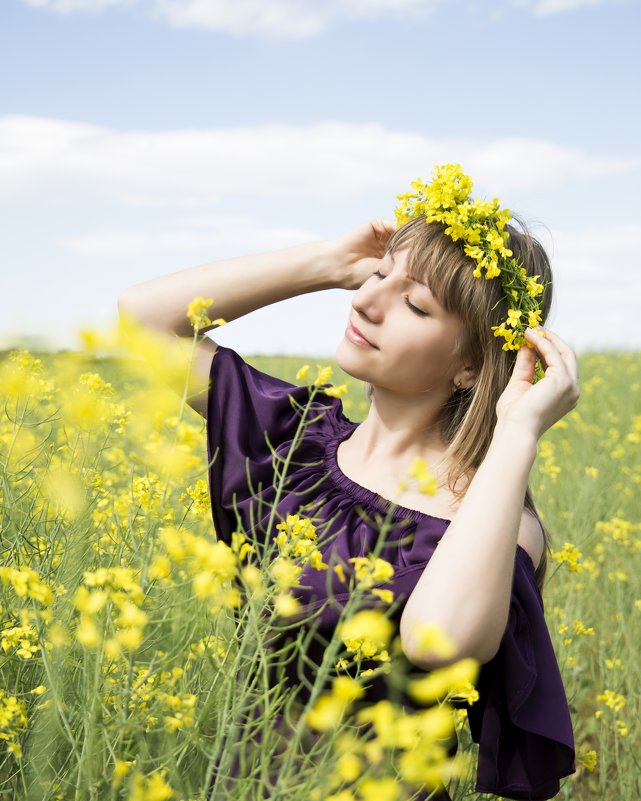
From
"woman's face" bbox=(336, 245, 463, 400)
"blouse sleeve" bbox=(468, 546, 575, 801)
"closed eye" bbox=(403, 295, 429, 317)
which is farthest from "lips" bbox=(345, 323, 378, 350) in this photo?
"blouse sleeve" bbox=(468, 546, 575, 801)

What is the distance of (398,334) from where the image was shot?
1.73 meters

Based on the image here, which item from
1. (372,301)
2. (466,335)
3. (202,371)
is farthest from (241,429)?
(466,335)

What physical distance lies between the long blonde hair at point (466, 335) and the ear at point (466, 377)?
0.01 metres

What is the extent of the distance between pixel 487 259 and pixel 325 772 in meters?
1.14

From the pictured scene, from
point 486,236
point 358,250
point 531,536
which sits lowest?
point 531,536

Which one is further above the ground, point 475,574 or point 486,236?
point 486,236

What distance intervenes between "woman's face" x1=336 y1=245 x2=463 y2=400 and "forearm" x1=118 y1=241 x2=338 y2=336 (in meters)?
0.25

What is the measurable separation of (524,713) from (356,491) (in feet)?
1.74

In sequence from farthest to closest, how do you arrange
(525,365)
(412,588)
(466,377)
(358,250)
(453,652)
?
(358,250) < (466,377) < (525,365) < (412,588) < (453,652)

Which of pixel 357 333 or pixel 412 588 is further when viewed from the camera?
pixel 357 333

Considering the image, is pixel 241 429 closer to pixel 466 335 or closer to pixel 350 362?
pixel 350 362

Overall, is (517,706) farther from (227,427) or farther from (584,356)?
(584,356)

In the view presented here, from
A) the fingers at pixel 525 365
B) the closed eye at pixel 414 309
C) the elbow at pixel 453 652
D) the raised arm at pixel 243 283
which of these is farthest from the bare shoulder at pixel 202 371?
→ the elbow at pixel 453 652

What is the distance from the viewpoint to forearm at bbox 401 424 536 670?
1.36 metres
